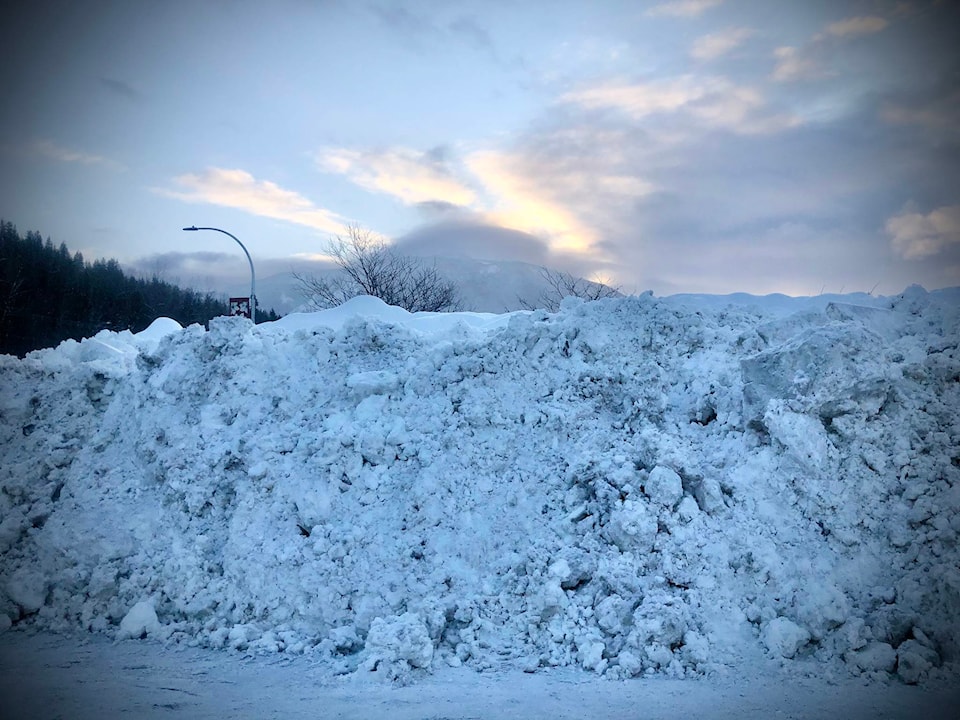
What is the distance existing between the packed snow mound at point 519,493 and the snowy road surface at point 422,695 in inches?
7.6

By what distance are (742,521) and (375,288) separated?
22.2 meters

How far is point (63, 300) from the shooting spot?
41094 mm

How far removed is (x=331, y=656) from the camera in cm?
510

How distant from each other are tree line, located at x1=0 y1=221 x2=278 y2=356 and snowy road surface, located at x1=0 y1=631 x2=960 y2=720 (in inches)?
1182

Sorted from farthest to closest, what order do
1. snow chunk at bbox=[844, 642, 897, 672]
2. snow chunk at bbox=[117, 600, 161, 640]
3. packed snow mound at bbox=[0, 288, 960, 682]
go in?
snow chunk at bbox=[117, 600, 161, 640], packed snow mound at bbox=[0, 288, 960, 682], snow chunk at bbox=[844, 642, 897, 672]

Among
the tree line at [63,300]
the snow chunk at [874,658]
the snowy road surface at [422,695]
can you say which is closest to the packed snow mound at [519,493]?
the snow chunk at [874,658]

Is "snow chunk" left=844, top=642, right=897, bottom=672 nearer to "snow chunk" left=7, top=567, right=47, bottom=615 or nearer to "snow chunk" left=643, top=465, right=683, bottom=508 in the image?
"snow chunk" left=643, top=465, right=683, bottom=508

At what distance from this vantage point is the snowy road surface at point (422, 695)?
4293mm

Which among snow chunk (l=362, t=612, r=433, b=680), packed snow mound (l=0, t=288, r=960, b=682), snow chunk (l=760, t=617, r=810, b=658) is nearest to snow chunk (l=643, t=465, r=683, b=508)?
packed snow mound (l=0, t=288, r=960, b=682)

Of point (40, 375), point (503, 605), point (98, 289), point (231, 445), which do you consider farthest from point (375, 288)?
point (98, 289)

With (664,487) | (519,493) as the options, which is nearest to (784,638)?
(664,487)

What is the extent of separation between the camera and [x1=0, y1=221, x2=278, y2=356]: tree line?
3594 cm

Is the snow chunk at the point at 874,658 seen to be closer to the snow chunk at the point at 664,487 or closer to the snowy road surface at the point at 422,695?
the snowy road surface at the point at 422,695

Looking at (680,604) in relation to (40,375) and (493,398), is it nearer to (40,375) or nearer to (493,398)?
(493,398)
